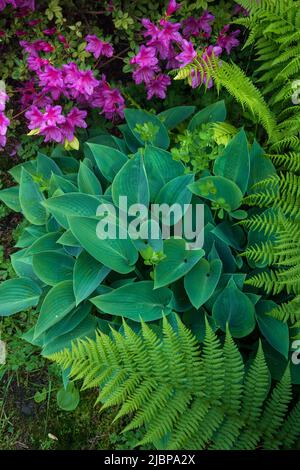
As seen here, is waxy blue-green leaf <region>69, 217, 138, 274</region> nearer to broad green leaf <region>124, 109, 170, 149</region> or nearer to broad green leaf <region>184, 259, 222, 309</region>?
broad green leaf <region>184, 259, 222, 309</region>

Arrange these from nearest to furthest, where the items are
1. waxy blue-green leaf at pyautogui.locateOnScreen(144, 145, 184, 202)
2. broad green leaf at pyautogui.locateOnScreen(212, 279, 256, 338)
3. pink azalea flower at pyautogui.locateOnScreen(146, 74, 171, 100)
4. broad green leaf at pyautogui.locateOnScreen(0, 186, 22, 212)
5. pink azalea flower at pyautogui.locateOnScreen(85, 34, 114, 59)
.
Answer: broad green leaf at pyautogui.locateOnScreen(212, 279, 256, 338), waxy blue-green leaf at pyautogui.locateOnScreen(144, 145, 184, 202), pink azalea flower at pyautogui.locateOnScreen(85, 34, 114, 59), pink azalea flower at pyautogui.locateOnScreen(146, 74, 171, 100), broad green leaf at pyautogui.locateOnScreen(0, 186, 22, 212)

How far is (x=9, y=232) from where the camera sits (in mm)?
2654

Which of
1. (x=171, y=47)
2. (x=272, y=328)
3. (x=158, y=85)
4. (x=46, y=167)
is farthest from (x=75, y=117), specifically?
(x=272, y=328)

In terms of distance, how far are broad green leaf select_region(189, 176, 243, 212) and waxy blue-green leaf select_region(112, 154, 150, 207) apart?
18 centimetres

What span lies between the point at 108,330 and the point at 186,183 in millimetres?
620

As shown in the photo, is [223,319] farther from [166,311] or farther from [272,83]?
[272,83]

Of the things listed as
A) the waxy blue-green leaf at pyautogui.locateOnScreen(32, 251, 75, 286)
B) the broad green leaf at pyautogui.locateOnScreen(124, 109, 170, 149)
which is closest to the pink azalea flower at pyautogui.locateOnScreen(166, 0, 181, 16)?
the broad green leaf at pyautogui.locateOnScreen(124, 109, 170, 149)

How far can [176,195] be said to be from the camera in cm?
204

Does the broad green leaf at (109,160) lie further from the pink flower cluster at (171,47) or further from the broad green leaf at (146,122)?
the pink flower cluster at (171,47)

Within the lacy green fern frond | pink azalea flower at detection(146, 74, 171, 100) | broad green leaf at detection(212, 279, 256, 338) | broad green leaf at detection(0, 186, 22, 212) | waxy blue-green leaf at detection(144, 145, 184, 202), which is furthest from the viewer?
broad green leaf at detection(0, 186, 22, 212)

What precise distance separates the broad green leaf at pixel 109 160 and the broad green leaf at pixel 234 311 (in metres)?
0.67

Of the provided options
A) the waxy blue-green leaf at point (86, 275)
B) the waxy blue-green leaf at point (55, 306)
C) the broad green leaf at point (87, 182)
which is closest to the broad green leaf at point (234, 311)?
the waxy blue-green leaf at point (86, 275)

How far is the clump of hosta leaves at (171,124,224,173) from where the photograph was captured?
1990 millimetres

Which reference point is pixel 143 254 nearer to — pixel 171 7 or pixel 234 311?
pixel 234 311
